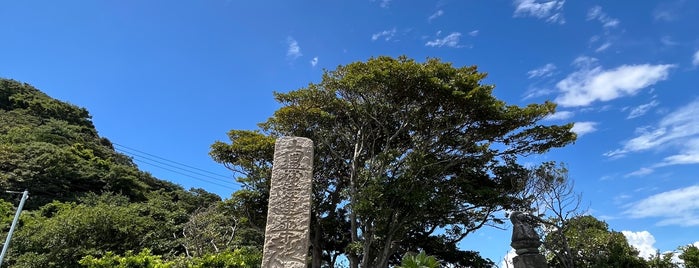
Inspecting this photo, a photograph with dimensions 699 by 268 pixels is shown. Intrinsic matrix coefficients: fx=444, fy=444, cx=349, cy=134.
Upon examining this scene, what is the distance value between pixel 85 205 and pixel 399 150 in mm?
15283

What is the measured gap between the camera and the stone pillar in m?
5.89

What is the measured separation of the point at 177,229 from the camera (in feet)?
59.0

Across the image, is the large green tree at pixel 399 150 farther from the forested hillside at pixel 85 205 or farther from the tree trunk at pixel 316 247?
the forested hillside at pixel 85 205

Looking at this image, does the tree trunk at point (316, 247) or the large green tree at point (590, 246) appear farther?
the tree trunk at point (316, 247)

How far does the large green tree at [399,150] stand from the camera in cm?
1170

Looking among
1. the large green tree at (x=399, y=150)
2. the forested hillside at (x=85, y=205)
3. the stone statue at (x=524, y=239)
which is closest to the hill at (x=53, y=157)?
the forested hillside at (x=85, y=205)

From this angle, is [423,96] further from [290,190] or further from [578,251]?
[290,190]

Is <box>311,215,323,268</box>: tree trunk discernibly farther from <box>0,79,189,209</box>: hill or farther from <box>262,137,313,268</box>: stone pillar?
<box>0,79,189,209</box>: hill

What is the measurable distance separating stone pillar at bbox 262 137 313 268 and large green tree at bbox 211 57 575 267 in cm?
479

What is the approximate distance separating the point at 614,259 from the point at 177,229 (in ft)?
50.0

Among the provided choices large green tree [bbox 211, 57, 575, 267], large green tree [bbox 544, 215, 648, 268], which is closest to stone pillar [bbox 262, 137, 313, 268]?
large green tree [bbox 211, 57, 575, 267]

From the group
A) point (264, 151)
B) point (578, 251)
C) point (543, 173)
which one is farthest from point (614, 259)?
point (264, 151)

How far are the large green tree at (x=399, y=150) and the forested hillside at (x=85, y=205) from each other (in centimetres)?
263

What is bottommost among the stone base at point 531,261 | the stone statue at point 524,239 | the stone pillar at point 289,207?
the stone base at point 531,261
